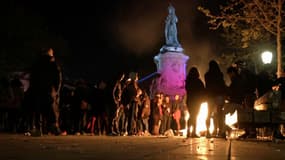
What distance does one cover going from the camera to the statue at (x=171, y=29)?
42.6 m

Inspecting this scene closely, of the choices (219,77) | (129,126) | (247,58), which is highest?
(247,58)

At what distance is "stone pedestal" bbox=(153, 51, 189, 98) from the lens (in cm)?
3891

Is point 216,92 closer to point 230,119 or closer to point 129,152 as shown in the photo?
point 230,119

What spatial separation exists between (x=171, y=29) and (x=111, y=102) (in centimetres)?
2749

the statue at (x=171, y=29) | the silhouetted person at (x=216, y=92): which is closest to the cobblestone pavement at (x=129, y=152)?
the silhouetted person at (x=216, y=92)

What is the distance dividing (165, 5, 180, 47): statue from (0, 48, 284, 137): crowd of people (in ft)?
67.8

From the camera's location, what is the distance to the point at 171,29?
43.4m

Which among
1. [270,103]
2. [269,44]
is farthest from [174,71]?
[270,103]

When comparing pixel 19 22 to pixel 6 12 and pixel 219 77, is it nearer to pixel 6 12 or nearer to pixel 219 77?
pixel 6 12

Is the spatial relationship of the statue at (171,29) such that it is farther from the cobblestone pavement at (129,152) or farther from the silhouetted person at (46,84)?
the cobblestone pavement at (129,152)

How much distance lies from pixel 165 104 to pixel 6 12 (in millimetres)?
15566

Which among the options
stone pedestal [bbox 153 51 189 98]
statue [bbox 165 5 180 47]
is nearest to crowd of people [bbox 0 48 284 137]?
stone pedestal [bbox 153 51 189 98]

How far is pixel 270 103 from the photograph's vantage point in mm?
11617

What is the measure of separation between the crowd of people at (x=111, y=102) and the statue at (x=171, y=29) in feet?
67.8
